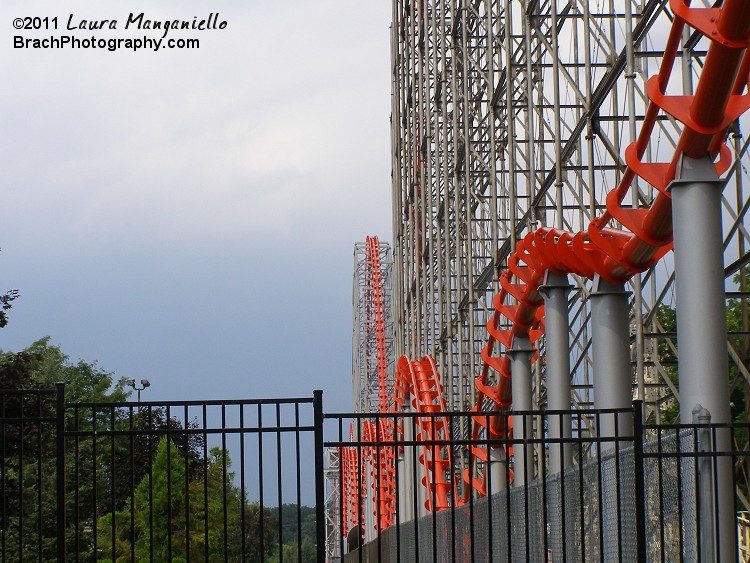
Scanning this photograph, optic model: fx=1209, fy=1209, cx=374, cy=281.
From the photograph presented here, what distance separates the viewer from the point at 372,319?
65.6m

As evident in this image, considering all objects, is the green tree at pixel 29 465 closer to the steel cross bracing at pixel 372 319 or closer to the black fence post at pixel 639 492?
the black fence post at pixel 639 492

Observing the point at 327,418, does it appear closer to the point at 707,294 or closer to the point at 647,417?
the point at 707,294

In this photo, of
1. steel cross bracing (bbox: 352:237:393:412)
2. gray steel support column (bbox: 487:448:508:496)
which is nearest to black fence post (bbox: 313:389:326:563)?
gray steel support column (bbox: 487:448:508:496)

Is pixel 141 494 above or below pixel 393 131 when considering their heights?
below

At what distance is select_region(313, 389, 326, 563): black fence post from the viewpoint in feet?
24.7

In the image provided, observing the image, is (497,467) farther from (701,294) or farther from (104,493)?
(104,493)

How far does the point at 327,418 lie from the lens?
775 centimetres

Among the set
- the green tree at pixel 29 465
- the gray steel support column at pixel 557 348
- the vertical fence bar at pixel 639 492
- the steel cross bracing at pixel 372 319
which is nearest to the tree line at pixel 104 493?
the green tree at pixel 29 465

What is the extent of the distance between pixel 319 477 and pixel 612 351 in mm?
4103

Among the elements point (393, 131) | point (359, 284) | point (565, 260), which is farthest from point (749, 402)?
point (359, 284)

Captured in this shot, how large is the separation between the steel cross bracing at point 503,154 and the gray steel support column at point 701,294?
12.1 feet

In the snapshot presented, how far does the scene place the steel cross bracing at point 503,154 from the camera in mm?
14586

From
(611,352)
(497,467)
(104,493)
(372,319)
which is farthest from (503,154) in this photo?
(372,319)

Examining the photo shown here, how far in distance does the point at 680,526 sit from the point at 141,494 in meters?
22.2
